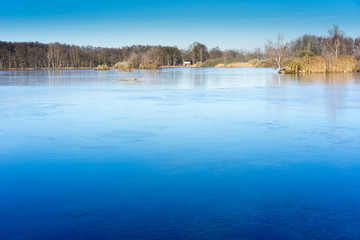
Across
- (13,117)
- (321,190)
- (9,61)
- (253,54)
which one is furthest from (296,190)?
(253,54)

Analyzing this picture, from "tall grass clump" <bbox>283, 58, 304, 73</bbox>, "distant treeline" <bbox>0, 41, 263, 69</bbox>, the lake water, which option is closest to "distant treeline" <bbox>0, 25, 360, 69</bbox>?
"distant treeline" <bbox>0, 41, 263, 69</bbox>

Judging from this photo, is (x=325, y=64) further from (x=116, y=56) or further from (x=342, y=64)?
(x=116, y=56)

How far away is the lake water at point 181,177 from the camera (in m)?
3.32

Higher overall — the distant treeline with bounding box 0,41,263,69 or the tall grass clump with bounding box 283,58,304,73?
the distant treeline with bounding box 0,41,263,69

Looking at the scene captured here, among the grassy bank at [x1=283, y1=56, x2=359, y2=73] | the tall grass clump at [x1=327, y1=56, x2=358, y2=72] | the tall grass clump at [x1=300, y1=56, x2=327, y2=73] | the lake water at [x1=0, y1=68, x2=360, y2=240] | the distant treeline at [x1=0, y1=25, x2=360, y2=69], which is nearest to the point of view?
the lake water at [x1=0, y1=68, x2=360, y2=240]

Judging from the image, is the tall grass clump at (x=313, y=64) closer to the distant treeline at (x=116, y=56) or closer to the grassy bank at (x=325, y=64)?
the grassy bank at (x=325, y=64)

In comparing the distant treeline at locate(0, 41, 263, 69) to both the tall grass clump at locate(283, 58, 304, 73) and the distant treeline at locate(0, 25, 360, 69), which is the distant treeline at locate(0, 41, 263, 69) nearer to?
the distant treeline at locate(0, 25, 360, 69)

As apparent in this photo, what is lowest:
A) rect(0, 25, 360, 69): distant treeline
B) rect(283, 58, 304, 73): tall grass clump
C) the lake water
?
the lake water

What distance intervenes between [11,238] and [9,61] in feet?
327

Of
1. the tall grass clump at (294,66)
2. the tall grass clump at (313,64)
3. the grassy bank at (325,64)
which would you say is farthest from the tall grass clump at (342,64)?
the tall grass clump at (294,66)

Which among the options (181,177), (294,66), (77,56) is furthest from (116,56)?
(181,177)

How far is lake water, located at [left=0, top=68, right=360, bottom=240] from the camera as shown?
10.9ft

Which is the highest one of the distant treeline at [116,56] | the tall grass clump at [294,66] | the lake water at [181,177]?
the distant treeline at [116,56]

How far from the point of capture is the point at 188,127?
8.15 metres
